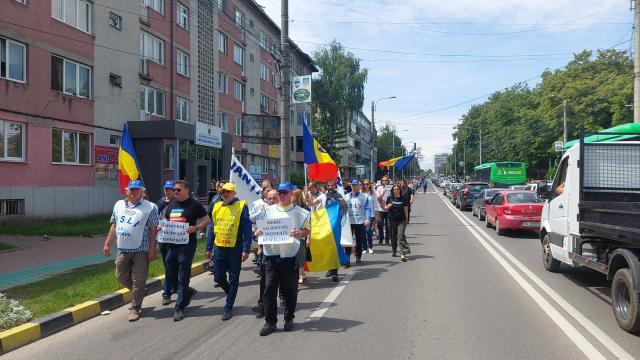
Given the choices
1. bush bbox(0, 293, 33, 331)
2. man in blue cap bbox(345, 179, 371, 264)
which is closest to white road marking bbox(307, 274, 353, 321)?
man in blue cap bbox(345, 179, 371, 264)

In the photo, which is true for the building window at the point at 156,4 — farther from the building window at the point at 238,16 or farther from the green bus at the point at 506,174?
the green bus at the point at 506,174

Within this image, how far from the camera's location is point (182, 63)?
28.7 metres

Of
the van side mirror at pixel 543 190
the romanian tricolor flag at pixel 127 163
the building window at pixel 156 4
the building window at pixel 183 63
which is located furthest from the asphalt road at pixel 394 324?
the building window at pixel 183 63

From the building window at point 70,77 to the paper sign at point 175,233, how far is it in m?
14.6

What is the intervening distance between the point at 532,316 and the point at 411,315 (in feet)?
4.82

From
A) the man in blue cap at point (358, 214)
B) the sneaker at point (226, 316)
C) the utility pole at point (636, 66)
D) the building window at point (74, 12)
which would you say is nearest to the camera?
the sneaker at point (226, 316)

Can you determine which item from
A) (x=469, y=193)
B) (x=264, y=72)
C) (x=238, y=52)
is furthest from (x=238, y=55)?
(x=469, y=193)

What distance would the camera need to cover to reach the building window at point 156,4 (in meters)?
25.2

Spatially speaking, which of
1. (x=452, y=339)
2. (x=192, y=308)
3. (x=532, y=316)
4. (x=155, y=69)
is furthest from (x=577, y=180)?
(x=155, y=69)

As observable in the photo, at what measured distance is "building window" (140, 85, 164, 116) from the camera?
81.8 ft

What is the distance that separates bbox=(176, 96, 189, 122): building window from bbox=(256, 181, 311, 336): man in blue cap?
2327 cm

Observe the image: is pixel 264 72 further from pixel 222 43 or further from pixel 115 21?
pixel 115 21

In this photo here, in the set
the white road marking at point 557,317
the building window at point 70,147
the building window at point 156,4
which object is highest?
Answer: the building window at point 156,4

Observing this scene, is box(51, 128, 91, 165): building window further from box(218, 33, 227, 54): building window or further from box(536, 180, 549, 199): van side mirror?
box(536, 180, 549, 199): van side mirror
